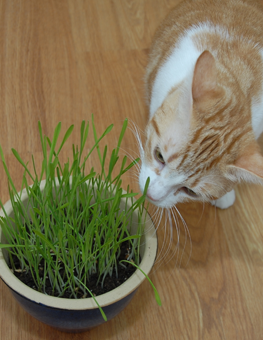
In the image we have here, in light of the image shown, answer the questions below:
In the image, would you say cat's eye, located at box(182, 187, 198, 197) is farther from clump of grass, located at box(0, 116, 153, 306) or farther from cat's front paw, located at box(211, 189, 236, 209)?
cat's front paw, located at box(211, 189, 236, 209)

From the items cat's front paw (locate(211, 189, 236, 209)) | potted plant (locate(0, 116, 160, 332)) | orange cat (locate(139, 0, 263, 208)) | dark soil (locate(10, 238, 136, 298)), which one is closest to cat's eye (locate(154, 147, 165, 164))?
orange cat (locate(139, 0, 263, 208))

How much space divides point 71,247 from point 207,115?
423 mm

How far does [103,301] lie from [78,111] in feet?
2.70

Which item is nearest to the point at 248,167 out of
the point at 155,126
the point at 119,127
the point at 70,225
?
the point at 155,126

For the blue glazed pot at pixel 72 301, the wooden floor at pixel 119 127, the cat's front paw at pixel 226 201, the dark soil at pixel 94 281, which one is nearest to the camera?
the blue glazed pot at pixel 72 301

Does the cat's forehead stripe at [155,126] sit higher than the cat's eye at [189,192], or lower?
higher

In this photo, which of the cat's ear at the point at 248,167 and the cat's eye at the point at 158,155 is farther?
the cat's eye at the point at 158,155

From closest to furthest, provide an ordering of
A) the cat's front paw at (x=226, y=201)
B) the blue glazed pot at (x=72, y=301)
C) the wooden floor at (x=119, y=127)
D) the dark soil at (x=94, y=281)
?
1. the blue glazed pot at (x=72, y=301)
2. the dark soil at (x=94, y=281)
3. the wooden floor at (x=119, y=127)
4. the cat's front paw at (x=226, y=201)

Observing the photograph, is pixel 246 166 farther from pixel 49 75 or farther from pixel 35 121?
pixel 49 75

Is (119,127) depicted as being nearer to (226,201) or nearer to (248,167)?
(226,201)

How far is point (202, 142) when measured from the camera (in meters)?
0.84

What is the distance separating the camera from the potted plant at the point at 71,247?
73cm

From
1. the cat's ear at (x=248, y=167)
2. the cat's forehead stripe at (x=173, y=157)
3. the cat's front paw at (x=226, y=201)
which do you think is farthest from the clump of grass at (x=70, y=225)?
the cat's front paw at (x=226, y=201)

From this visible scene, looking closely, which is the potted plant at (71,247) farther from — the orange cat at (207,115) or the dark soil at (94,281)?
the orange cat at (207,115)
